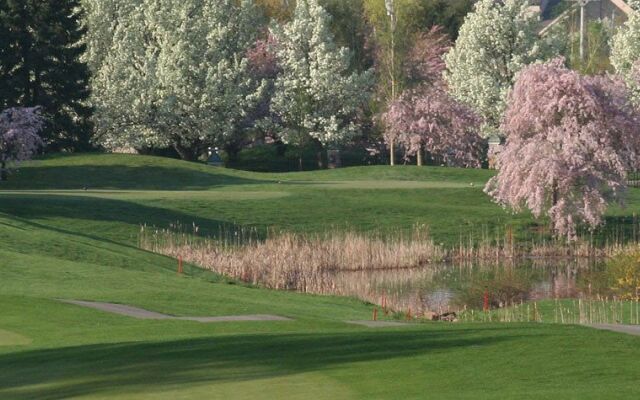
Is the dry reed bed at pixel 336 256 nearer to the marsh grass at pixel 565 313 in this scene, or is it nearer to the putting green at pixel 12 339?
the marsh grass at pixel 565 313

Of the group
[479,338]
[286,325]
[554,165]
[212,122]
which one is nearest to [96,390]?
[479,338]

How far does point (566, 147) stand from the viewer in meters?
57.5

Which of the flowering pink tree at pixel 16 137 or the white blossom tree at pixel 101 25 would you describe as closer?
the flowering pink tree at pixel 16 137

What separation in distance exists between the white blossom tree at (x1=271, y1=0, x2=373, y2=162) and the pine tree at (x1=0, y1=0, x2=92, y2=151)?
1434 cm

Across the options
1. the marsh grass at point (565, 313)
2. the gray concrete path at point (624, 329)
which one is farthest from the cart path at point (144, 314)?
the marsh grass at point (565, 313)

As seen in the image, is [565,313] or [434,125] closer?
[565,313]

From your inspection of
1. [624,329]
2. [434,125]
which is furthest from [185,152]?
[624,329]

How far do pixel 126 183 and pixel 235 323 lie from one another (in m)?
44.4

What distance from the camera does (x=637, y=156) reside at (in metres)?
61.9

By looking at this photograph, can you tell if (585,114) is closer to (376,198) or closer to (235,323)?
(376,198)

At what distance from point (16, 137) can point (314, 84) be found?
27.7m

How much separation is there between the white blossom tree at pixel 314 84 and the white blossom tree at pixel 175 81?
7.55 feet

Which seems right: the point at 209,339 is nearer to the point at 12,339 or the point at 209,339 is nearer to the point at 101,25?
the point at 12,339

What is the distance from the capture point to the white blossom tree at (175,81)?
87.8 metres
